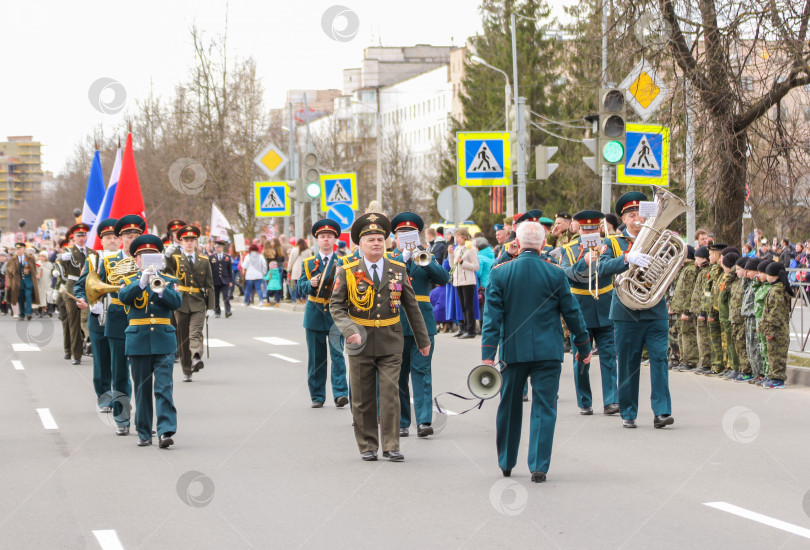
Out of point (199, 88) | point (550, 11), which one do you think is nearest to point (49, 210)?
Answer: point (550, 11)

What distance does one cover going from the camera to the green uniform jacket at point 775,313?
45.9ft

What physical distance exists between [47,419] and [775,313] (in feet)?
26.6

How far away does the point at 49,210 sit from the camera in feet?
365

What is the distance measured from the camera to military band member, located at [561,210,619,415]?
475 inches

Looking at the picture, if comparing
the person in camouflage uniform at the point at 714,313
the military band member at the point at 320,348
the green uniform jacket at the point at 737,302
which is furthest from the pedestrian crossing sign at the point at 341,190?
the military band member at the point at 320,348

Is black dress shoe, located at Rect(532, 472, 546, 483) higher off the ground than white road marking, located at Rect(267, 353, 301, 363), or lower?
higher

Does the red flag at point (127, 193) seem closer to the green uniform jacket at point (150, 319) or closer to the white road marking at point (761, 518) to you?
the green uniform jacket at point (150, 319)

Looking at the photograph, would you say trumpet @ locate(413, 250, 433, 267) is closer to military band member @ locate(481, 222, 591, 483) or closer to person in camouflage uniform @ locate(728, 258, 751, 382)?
military band member @ locate(481, 222, 591, 483)

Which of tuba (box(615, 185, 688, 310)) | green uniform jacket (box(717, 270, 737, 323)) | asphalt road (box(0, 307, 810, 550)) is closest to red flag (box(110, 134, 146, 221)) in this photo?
asphalt road (box(0, 307, 810, 550))

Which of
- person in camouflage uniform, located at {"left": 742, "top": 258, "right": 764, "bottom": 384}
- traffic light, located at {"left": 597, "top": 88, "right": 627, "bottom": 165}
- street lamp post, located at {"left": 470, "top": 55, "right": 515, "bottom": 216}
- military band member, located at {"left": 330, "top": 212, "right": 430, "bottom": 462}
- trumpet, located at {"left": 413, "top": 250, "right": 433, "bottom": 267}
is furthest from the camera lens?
street lamp post, located at {"left": 470, "top": 55, "right": 515, "bottom": 216}

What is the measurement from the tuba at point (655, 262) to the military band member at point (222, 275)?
16.9 metres

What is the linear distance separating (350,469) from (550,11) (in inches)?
2269

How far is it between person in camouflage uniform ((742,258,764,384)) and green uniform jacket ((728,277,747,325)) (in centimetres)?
8

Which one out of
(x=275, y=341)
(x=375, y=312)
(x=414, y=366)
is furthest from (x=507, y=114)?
(x=375, y=312)
